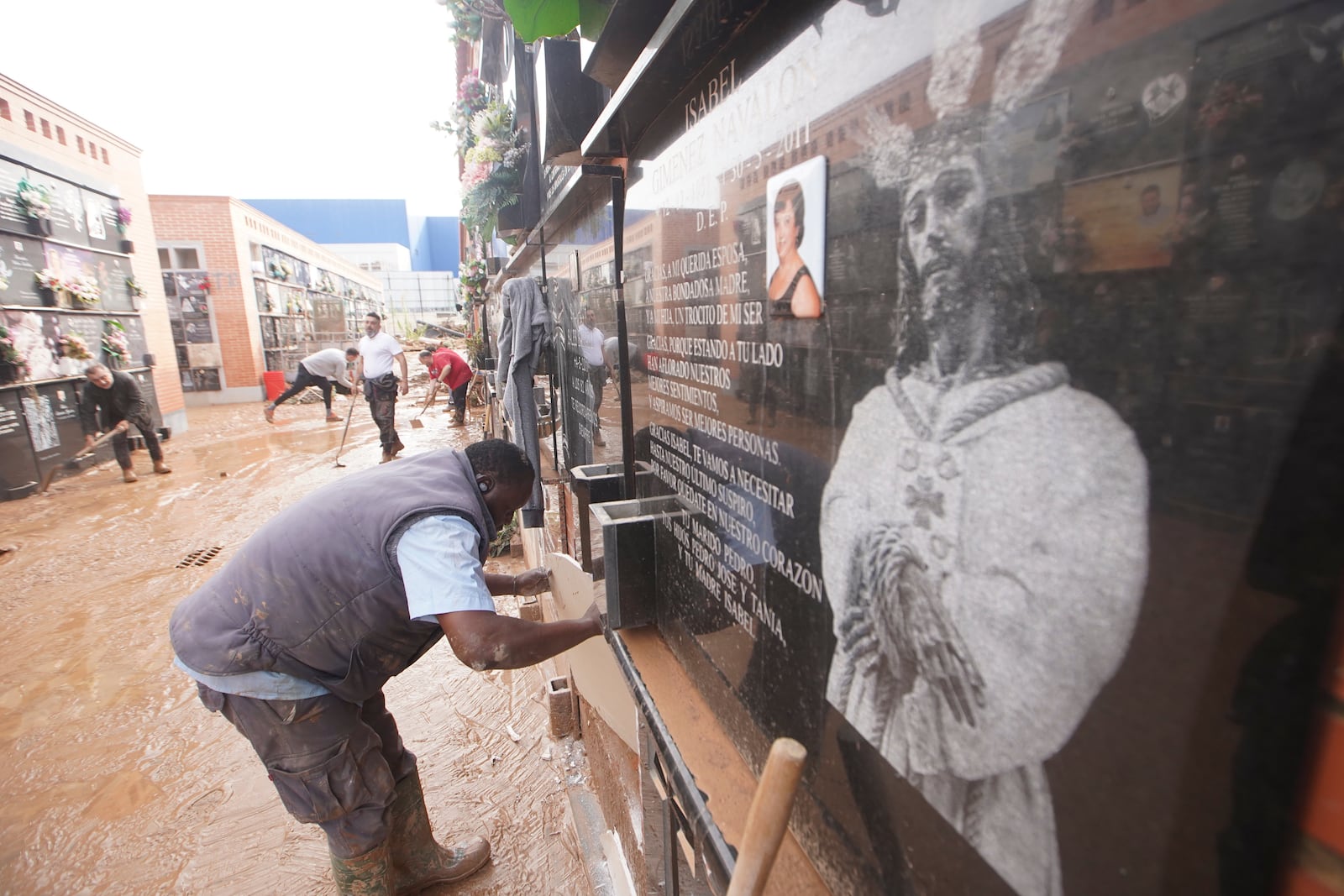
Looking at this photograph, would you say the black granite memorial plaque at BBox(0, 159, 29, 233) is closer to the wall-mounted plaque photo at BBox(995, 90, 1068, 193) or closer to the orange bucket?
the orange bucket

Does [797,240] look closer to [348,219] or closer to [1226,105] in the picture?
[1226,105]

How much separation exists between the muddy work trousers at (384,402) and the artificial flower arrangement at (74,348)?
492 centimetres

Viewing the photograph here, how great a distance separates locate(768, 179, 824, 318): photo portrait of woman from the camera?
103 centimetres

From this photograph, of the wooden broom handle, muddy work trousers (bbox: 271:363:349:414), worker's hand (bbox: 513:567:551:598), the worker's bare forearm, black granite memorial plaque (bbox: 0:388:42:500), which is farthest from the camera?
muddy work trousers (bbox: 271:363:349:414)

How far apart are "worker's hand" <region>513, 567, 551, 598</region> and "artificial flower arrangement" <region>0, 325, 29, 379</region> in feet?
34.9

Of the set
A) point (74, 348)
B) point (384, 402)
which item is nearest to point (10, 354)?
point (74, 348)

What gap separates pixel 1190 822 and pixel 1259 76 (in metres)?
0.59

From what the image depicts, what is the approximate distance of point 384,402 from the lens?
10.2 m

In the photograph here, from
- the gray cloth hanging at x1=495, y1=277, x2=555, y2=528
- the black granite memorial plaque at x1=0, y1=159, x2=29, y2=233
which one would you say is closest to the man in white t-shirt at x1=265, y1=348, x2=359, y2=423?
the black granite memorial plaque at x1=0, y1=159, x2=29, y2=233

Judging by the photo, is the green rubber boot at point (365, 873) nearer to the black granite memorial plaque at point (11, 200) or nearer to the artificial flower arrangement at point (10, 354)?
the artificial flower arrangement at point (10, 354)

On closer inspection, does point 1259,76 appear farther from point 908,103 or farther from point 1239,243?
point 908,103

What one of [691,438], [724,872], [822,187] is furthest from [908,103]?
[724,872]

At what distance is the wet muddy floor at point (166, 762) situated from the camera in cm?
301

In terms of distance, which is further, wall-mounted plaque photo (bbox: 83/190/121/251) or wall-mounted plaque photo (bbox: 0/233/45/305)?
wall-mounted plaque photo (bbox: 83/190/121/251)
